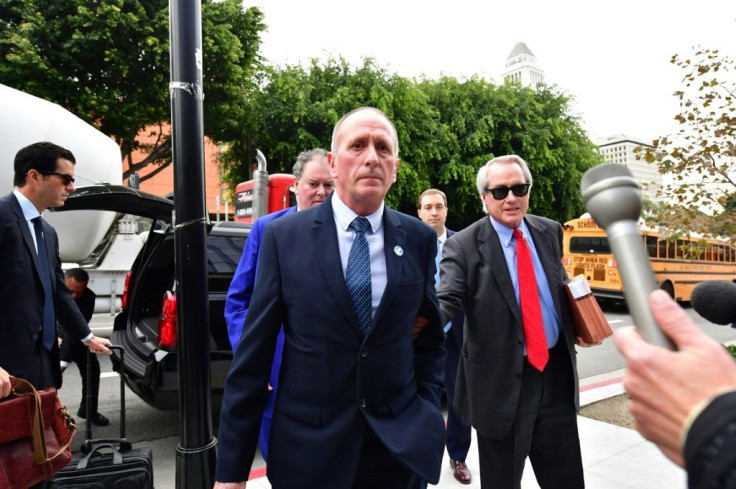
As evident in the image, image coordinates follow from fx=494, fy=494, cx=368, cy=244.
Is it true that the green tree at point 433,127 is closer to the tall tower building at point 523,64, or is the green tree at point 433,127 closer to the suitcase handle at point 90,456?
the suitcase handle at point 90,456

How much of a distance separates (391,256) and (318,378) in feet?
1.61

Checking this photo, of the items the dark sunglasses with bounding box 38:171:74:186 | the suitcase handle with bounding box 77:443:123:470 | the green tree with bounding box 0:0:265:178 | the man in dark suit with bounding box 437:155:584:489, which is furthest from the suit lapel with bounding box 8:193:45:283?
the green tree with bounding box 0:0:265:178

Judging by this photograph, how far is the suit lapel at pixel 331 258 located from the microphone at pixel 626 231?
0.95 m

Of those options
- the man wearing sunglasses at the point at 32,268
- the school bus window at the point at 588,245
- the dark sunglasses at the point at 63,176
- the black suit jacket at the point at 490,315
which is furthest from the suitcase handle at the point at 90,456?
the school bus window at the point at 588,245

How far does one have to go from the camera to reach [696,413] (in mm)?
635

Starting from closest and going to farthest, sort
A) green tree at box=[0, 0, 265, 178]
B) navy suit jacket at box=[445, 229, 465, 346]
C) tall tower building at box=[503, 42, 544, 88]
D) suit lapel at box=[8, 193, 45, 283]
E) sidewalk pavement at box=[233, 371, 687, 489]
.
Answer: suit lapel at box=[8, 193, 45, 283] → sidewalk pavement at box=[233, 371, 687, 489] → navy suit jacket at box=[445, 229, 465, 346] → green tree at box=[0, 0, 265, 178] → tall tower building at box=[503, 42, 544, 88]

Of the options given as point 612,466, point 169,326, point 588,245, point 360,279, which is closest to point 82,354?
point 169,326

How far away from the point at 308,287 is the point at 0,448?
1.43m

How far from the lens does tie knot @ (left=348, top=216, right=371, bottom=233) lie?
1782mm

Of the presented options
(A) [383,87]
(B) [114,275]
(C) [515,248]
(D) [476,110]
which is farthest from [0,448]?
(D) [476,110]

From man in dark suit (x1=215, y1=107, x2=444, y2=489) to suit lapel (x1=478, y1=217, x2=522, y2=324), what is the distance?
34.1 inches

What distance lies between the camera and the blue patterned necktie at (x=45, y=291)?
2525 millimetres

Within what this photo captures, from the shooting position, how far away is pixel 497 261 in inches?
101

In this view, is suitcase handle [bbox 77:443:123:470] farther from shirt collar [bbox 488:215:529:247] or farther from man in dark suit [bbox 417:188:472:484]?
shirt collar [bbox 488:215:529:247]
